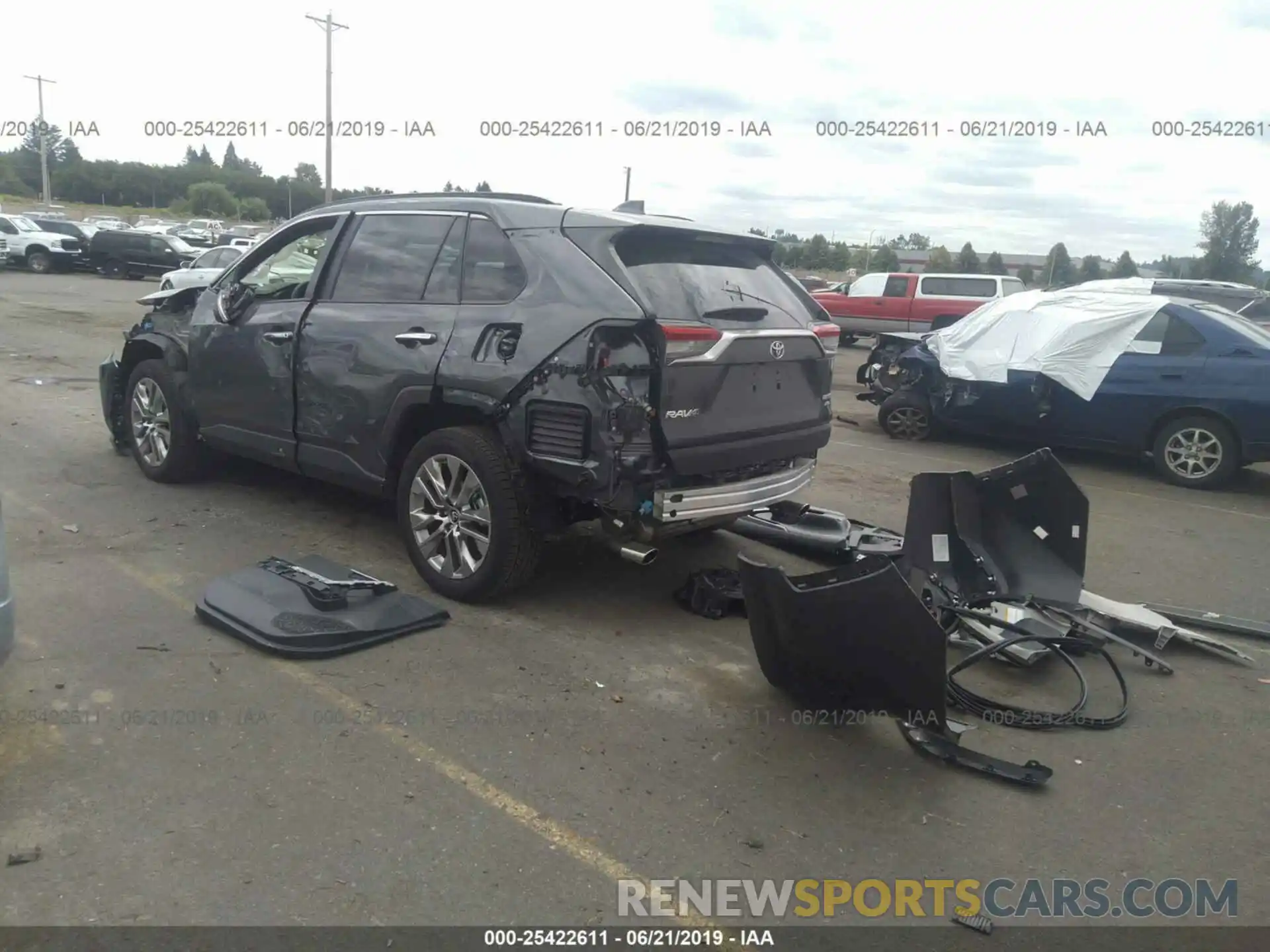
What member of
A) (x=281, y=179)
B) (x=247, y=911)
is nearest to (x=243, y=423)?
(x=247, y=911)

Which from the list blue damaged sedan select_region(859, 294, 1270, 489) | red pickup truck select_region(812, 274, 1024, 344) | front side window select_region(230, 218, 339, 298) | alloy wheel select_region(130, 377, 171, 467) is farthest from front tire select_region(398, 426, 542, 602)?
red pickup truck select_region(812, 274, 1024, 344)

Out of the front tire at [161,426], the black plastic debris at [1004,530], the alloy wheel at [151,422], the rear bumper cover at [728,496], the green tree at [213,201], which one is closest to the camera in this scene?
the rear bumper cover at [728,496]

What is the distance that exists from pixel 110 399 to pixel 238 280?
177 centimetres

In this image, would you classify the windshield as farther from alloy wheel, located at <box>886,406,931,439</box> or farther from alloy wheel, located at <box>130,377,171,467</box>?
alloy wheel, located at <box>886,406,931,439</box>

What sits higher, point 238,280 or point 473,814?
point 238,280

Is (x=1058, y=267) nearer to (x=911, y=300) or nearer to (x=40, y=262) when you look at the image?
(x=911, y=300)

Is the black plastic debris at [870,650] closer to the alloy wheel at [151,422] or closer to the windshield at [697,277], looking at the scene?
the windshield at [697,277]

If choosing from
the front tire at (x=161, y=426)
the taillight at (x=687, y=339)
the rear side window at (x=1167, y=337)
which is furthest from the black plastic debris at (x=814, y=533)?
the rear side window at (x=1167, y=337)

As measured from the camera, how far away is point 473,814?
3281 mm

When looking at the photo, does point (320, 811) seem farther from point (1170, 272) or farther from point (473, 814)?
point (1170, 272)

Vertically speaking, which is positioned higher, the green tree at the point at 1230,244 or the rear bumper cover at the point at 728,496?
the green tree at the point at 1230,244

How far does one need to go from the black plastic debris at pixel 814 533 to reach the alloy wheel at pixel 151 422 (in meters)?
3.94

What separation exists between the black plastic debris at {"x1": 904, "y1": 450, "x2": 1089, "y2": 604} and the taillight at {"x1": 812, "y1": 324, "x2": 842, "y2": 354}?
85 centimetres

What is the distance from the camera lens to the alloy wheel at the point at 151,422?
681 cm
